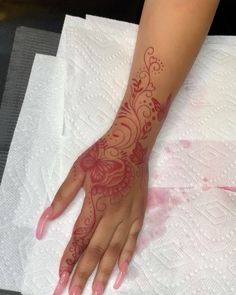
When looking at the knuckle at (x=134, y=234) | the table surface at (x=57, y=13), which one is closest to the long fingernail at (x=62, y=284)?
the knuckle at (x=134, y=234)

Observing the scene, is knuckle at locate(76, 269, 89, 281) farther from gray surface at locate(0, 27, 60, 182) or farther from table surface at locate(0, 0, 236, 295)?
table surface at locate(0, 0, 236, 295)

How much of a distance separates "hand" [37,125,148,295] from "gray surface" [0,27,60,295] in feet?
0.46

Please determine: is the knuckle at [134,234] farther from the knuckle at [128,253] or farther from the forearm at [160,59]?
the forearm at [160,59]

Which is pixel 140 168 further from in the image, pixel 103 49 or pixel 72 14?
pixel 72 14

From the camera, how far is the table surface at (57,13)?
0.87 m

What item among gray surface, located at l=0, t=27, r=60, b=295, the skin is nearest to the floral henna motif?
the skin

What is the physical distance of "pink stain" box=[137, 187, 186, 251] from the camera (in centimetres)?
66

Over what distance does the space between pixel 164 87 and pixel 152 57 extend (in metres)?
0.05

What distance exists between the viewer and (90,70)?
2.54 ft

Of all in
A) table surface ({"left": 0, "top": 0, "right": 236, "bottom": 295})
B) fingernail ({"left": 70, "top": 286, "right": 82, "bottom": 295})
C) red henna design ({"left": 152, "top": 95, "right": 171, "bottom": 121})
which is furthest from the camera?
table surface ({"left": 0, "top": 0, "right": 236, "bottom": 295})

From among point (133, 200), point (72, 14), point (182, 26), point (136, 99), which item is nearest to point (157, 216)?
point (133, 200)

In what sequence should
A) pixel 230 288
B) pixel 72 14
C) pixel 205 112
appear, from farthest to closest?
pixel 72 14 < pixel 205 112 < pixel 230 288

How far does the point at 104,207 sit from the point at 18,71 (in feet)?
1.01

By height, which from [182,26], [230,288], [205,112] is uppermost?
[182,26]
